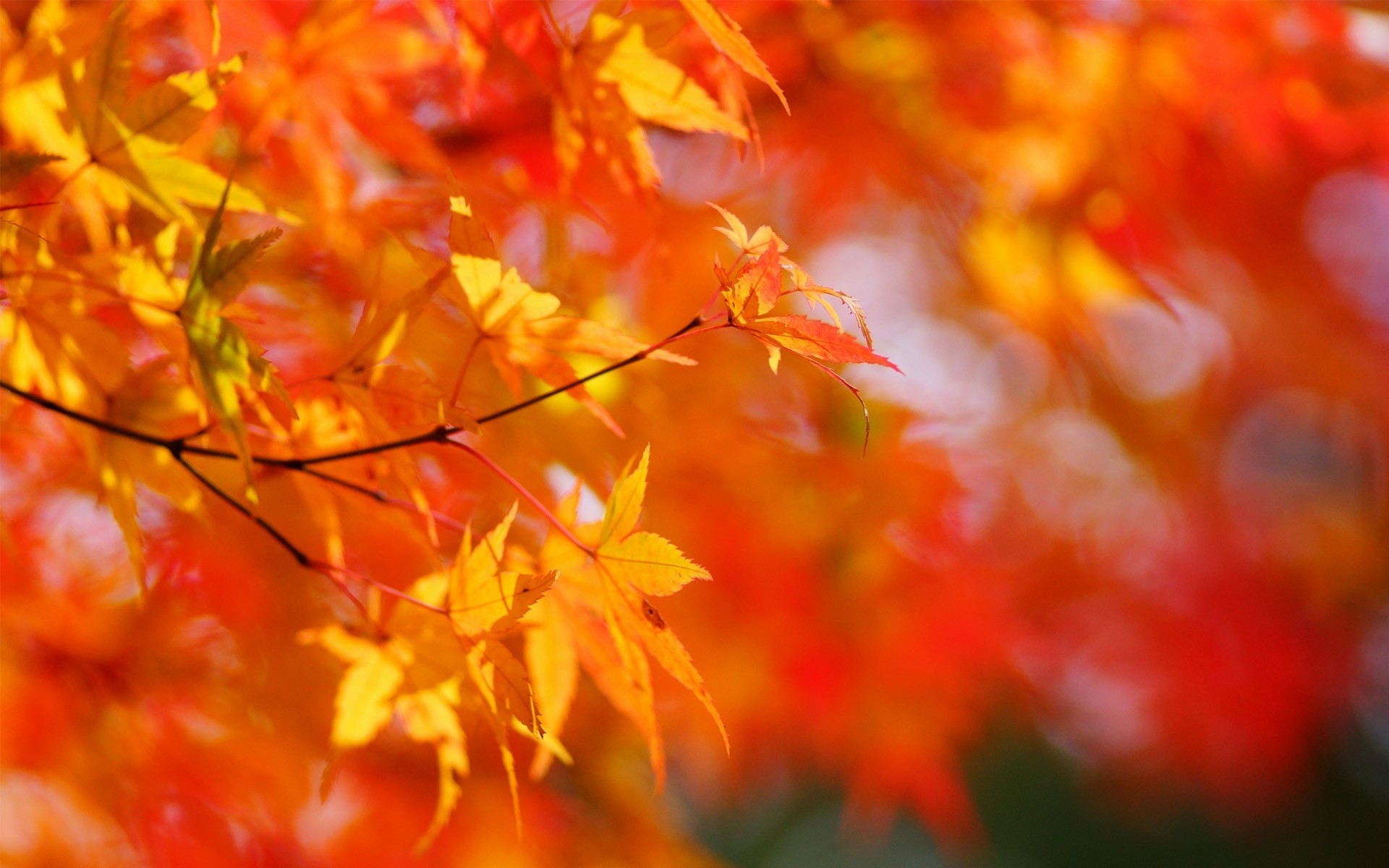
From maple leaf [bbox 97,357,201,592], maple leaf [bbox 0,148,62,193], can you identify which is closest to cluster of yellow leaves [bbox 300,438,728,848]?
maple leaf [bbox 97,357,201,592]

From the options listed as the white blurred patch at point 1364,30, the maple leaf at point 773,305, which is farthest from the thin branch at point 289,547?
the white blurred patch at point 1364,30

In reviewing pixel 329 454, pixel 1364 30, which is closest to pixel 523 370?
pixel 329 454

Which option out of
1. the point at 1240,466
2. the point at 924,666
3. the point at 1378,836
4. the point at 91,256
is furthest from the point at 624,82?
the point at 1378,836

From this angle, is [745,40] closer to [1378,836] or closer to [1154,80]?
[1154,80]

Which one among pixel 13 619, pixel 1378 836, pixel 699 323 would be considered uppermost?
pixel 699 323

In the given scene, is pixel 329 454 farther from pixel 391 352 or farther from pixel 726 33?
pixel 726 33

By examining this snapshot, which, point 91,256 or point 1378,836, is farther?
→ point 1378,836

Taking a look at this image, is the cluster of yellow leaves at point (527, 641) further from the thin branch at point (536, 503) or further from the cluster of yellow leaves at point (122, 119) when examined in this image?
the cluster of yellow leaves at point (122, 119)
